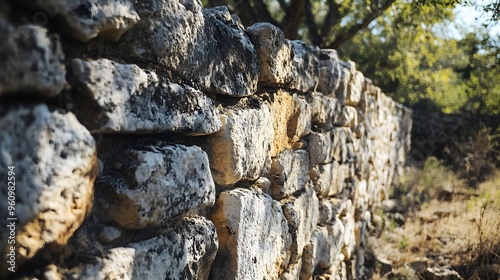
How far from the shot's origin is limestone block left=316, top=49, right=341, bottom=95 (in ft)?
9.60

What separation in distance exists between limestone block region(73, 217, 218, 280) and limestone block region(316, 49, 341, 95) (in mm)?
1658

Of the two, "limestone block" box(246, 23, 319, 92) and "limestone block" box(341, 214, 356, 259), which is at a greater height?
"limestone block" box(246, 23, 319, 92)

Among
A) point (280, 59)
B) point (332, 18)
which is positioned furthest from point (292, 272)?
point (332, 18)

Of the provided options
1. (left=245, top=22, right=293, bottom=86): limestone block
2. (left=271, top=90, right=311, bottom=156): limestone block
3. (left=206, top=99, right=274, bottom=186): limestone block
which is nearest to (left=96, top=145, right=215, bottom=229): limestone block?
(left=206, top=99, right=274, bottom=186): limestone block

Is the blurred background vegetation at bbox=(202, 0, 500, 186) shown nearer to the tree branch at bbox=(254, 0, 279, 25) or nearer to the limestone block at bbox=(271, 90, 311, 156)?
the tree branch at bbox=(254, 0, 279, 25)

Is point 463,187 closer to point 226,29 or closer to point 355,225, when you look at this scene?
point 355,225

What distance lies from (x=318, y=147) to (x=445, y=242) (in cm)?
274

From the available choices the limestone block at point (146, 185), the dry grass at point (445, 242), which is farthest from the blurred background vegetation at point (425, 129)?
the limestone block at point (146, 185)

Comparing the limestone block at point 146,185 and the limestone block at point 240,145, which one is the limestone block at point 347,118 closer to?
the limestone block at point 240,145

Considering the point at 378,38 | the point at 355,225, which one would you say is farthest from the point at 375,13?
the point at 378,38

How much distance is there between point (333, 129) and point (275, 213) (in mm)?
1316

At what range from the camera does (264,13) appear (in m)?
6.11

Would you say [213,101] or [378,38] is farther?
[378,38]

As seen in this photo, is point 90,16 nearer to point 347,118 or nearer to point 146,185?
point 146,185
